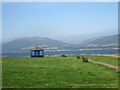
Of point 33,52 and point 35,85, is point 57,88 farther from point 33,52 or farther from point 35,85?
point 33,52

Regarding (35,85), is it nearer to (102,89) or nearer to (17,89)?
(17,89)

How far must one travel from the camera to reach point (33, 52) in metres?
113

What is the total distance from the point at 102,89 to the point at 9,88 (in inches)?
292

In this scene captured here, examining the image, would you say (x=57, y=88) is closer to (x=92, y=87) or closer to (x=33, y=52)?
(x=92, y=87)

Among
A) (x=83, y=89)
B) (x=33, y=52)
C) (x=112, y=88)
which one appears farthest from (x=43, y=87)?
(x=33, y=52)

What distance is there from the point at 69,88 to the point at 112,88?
10.9ft

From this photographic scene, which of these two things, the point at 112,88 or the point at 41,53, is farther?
the point at 41,53

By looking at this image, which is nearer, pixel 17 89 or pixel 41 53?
pixel 17 89

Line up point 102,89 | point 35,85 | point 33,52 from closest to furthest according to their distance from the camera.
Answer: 1. point 102,89
2. point 35,85
3. point 33,52

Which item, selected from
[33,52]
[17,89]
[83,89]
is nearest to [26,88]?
[17,89]

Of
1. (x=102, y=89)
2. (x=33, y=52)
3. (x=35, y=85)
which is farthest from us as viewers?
(x=33, y=52)

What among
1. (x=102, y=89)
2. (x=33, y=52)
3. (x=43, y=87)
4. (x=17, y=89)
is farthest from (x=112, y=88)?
(x=33, y=52)

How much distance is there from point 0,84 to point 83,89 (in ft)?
26.5

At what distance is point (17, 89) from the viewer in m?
24.4
